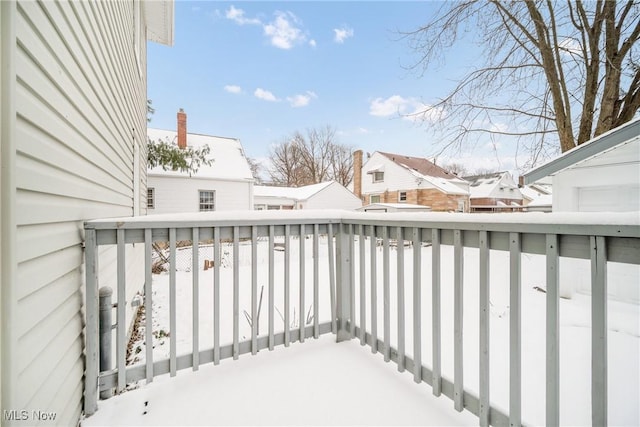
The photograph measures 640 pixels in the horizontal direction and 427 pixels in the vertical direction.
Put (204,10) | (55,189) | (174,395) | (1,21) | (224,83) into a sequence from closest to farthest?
1. (1,21)
2. (55,189)
3. (174,395)
4. (204,10)
5. (224,83)

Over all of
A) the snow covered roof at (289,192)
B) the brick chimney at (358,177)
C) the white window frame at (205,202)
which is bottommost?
the white window frame at (205,202)

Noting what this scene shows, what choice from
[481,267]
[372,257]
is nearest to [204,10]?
[372,257]

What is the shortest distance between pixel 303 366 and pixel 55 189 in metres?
1.90

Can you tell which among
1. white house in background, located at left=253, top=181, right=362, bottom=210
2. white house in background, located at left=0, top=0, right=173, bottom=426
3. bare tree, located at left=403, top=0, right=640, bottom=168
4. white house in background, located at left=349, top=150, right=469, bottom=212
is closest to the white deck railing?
white house in background, located at left=0, top=0, right=173, bottom=426

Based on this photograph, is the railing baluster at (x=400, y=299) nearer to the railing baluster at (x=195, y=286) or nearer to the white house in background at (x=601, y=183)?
the railing baluster at (x=195, y=286)

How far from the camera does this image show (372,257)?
7.19ft

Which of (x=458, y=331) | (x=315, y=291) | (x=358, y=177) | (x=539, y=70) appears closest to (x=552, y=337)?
(x=458, y=331)

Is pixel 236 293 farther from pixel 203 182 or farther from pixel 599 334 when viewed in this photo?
pixel 203 182

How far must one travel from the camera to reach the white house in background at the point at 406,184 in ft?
64.2

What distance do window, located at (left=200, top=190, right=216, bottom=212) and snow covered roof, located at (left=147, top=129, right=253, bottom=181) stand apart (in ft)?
2.58

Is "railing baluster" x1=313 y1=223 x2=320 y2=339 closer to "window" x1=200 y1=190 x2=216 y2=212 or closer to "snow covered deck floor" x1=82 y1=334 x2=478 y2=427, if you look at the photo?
"snow covered deck floor" x1=82 y1=334 x2=478 y2=427

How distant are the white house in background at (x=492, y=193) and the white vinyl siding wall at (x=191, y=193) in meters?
18.7

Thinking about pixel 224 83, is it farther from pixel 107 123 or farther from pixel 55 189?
pixel 55 189

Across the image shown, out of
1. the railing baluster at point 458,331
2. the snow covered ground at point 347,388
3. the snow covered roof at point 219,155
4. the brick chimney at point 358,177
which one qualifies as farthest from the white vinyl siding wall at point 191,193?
the railing baluster at point 458,331
